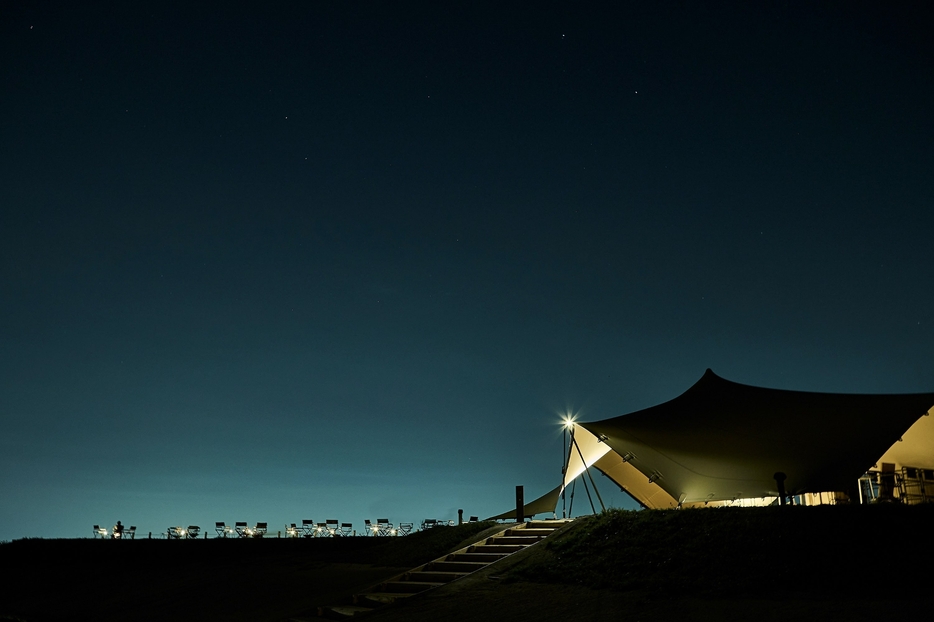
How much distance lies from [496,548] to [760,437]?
16.8ft

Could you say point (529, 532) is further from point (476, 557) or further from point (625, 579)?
point (625, 579)

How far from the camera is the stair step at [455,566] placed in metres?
11.8

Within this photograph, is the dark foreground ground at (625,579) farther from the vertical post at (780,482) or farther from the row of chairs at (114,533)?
the row of chairs at (114,533)

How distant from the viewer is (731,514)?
11.0 metres

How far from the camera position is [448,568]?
12.0 m

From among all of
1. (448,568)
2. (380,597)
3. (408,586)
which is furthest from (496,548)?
(380,597)

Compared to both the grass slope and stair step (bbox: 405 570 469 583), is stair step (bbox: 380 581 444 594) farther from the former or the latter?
the grass slope

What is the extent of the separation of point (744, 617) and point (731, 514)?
356 centimetres

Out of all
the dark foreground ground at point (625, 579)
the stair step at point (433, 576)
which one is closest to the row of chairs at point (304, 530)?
the dark foreground ground at point (625, 579)

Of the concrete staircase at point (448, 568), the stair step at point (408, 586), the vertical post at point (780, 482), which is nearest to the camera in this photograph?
the concrete staircase at point (448, 568)

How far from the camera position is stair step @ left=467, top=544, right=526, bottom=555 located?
12566mm

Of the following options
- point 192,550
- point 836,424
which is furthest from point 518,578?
point 192,550

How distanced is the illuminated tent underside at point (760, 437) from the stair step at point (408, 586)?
4179 millimetres

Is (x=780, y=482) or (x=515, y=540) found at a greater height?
(x=780, y=482)
